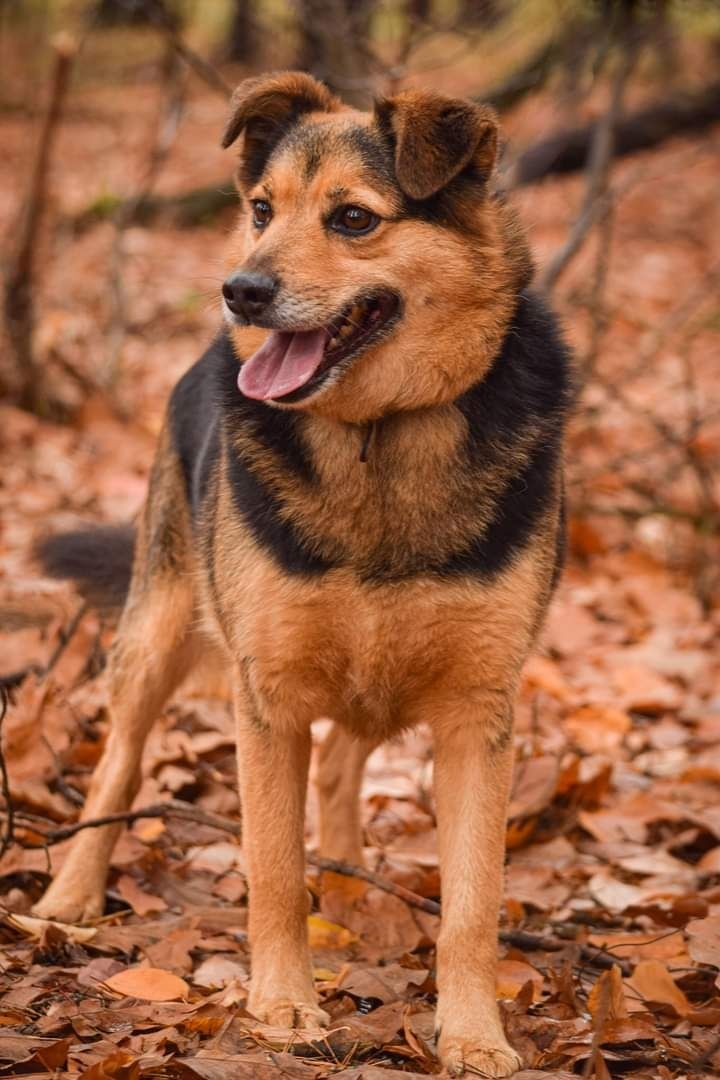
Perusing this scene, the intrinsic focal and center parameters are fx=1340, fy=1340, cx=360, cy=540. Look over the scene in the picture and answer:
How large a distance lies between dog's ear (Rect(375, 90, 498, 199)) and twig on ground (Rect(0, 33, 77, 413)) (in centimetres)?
555

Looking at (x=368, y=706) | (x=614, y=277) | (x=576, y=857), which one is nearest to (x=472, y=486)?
(x=368, y=706)

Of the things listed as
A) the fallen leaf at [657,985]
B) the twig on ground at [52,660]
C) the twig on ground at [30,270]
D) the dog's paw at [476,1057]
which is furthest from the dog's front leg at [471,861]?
the twig on ground at [30,270]

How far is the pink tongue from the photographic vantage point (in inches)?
152

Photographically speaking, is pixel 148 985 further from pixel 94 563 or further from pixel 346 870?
pixel 94 563

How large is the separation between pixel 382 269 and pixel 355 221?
19 cm

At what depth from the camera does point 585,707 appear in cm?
675

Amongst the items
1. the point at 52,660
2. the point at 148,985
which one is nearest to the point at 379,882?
the point at 148,985

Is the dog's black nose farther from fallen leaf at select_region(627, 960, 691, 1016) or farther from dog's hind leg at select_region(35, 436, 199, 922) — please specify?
fallen leaf at select_region(627, 960, 691, 1016)

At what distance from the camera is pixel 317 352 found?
390cm

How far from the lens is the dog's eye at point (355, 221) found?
392cm

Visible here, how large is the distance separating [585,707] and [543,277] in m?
3.63

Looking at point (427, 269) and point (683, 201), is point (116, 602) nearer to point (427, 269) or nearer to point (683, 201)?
point (427, 269)

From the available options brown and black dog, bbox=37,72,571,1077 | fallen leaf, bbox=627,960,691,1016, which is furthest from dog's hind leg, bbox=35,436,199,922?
fallen leaf, bbox=627,960,691,1016

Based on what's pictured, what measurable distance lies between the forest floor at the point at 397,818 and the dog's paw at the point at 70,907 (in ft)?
0.36
